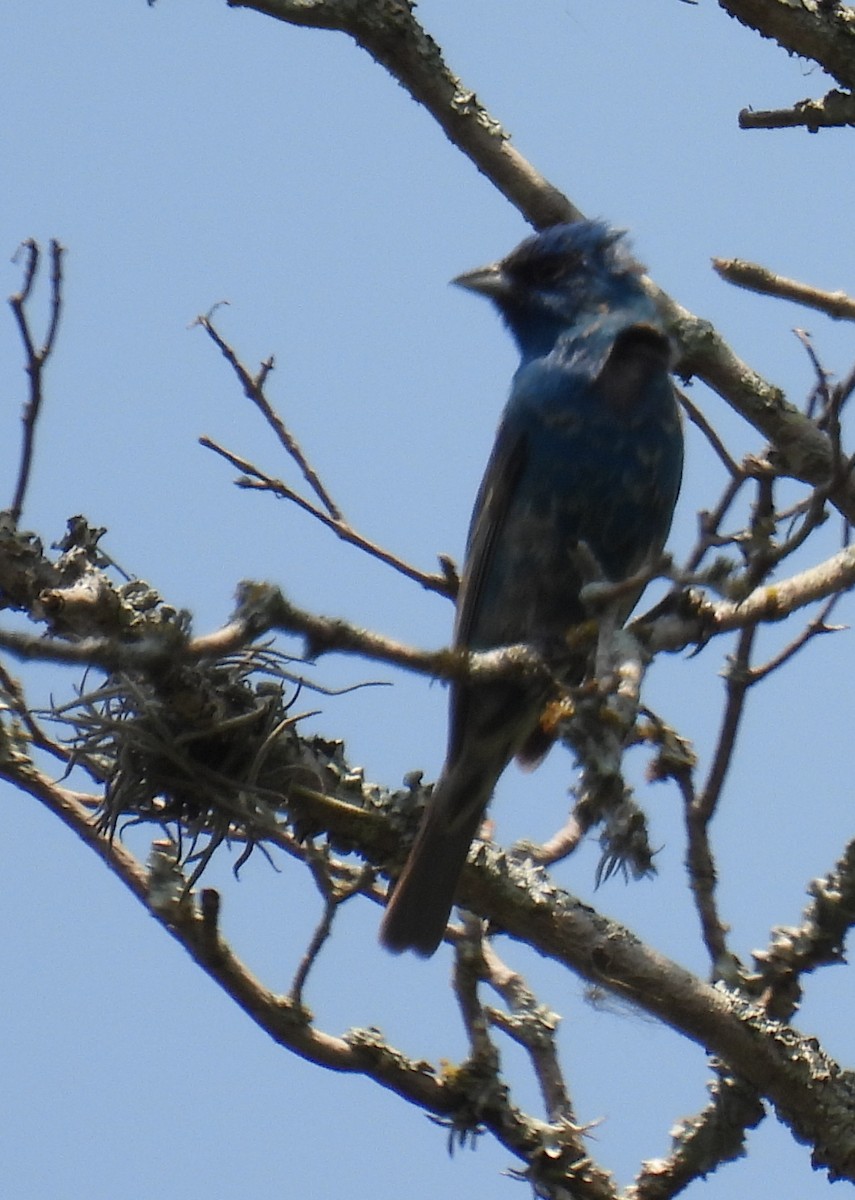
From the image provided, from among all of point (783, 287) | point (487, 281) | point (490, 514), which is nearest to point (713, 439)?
point (783, 287)

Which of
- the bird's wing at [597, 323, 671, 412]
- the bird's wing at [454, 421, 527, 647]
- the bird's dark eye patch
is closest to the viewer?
the bird's wing at [597, 323, 671, 412]

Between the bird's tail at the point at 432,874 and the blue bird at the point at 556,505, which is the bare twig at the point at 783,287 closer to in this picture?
the blue bird at the point at 556,505

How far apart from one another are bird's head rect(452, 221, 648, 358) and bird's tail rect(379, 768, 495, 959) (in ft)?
5.60

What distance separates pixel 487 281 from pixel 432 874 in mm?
2568

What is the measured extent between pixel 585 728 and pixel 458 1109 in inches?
51.4

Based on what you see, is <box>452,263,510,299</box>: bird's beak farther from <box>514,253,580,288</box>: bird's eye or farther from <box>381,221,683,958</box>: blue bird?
<box>381,221,683,958</box>: blue bird

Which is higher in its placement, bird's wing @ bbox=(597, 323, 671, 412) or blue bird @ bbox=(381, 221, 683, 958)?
bird's wing @ bbox=(597, 323, 671, 412)

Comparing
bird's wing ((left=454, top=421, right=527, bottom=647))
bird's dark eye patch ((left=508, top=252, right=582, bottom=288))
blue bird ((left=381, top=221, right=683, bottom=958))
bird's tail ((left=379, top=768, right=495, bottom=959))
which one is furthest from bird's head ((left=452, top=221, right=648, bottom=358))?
bird's tail ((left=379, top=768, right=495, bottom=959))

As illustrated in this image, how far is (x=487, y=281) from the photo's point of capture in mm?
5832

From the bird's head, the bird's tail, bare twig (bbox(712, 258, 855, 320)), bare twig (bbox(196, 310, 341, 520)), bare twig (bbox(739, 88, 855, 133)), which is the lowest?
the bird's tail

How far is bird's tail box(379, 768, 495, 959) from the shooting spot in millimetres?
3900

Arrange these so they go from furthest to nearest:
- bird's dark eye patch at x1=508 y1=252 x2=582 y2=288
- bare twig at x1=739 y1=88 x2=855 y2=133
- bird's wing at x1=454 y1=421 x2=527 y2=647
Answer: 1. bird's dark eye patch at x1=508 y1=252 x2=582 y2=288
2. bird's wing at x1=454 y1=421 x2=527 y2=647
3. bare twig at x1=739 y1=88 x2=855 y2=133

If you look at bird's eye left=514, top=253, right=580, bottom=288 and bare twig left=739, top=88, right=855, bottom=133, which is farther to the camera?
bird's eye left=514, top=253, right=580, bottom=288

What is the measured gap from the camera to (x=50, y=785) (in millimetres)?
3896
